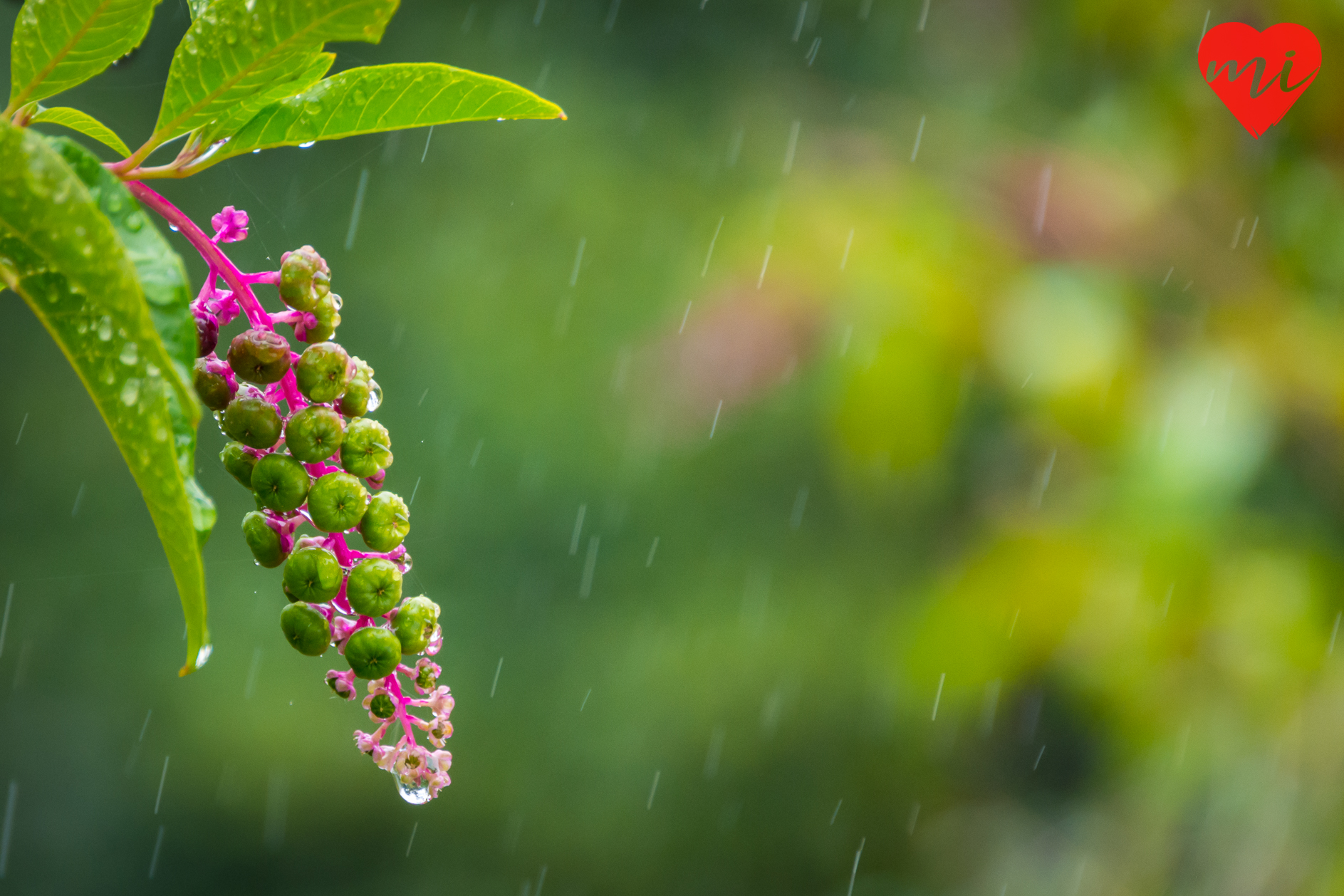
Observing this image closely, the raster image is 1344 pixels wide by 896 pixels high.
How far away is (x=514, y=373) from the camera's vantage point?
11.5 ft

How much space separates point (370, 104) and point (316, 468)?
0.15 m

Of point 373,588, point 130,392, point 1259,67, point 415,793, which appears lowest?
point 415,793

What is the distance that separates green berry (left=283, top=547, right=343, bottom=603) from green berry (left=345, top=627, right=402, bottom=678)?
0.02 metres

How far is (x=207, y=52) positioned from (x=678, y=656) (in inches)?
130

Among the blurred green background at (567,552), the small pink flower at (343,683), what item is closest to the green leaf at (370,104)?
the small pink flower at (343,683)

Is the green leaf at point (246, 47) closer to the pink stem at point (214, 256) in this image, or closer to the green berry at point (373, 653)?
the pink stem at point (214, 256)

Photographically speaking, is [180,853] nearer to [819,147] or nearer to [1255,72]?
[819,147]

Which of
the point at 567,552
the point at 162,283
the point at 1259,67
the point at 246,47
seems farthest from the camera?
the point at 567,552

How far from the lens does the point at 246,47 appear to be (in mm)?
434

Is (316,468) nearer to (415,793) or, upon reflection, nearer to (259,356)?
(259,356)

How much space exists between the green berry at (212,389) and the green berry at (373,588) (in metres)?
0.09

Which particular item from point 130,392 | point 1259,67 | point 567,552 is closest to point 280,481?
point 130,392

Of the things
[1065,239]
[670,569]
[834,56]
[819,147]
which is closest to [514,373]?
[670,569]

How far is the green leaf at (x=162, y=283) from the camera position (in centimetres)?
33
